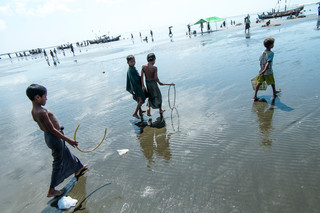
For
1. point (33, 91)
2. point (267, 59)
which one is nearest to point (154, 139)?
point (33, 91)

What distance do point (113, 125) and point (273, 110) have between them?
13.7 feet

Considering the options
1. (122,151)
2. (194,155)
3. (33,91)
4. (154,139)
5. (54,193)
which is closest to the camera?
(33,91)

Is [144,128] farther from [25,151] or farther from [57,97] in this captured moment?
[57,97]

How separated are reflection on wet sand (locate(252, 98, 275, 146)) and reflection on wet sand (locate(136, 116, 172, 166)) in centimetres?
187

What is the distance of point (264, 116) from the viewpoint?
4.63 m

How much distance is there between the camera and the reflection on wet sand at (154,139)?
13.0 ft

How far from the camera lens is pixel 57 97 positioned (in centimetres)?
976

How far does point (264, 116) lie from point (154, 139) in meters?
2.61

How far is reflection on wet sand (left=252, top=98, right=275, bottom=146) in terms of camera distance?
3.79 meters

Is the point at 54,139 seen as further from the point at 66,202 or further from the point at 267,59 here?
the point at 267,59

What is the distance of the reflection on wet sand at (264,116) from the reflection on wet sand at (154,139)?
1.87 metres

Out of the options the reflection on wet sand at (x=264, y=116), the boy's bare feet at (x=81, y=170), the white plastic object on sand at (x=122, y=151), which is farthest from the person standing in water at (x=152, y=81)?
the reflection on wet sand at (x=264, y=116)

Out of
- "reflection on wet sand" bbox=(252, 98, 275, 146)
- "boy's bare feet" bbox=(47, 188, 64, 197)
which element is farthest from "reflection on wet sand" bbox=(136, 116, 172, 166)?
"reflection on wet sand" bbox=(252, 98, 275, 146)

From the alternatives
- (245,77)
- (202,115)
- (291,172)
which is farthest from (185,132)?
(245,77)
